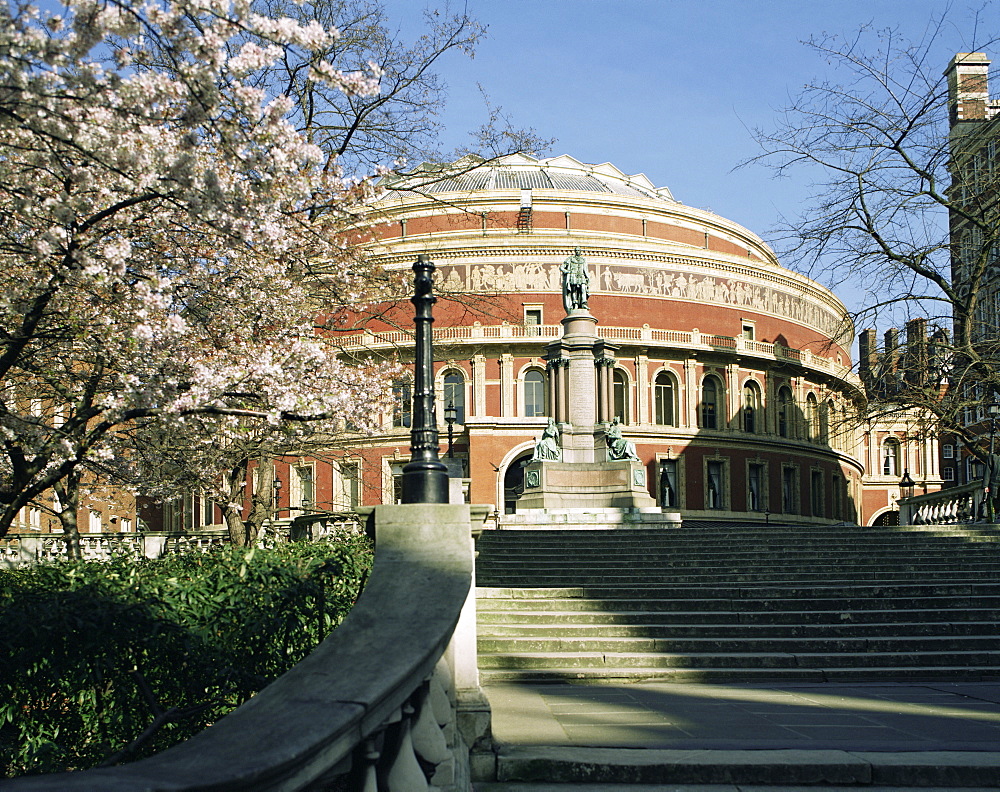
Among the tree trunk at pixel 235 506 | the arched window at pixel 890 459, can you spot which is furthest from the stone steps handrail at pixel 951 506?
the arched window at pixel 890 459

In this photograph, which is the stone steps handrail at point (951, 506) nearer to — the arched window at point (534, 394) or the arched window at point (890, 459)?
the arched window at point (534, 394)

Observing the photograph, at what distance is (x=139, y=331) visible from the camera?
853 cm

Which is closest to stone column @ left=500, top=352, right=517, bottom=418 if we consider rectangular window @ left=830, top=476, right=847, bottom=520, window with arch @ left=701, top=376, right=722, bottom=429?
window with arch @ left=701, top=376, right=722, bottom=429

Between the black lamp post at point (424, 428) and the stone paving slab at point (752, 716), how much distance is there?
73.4 inches

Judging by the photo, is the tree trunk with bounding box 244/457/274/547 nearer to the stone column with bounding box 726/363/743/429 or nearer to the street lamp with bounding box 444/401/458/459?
the street lamp with bounding box 444/401/458/459

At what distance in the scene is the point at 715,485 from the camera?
174 ft

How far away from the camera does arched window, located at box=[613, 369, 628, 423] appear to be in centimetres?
5088

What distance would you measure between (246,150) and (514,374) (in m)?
43.5

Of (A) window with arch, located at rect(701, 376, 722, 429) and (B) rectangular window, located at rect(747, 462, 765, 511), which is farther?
(B) rectangular window, located at rect(747, 462, 765, 511)

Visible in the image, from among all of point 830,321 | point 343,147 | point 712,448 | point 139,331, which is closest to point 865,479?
point 830,321

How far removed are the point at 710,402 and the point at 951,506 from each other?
2737 centimetres

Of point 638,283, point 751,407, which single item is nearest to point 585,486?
point 638,283

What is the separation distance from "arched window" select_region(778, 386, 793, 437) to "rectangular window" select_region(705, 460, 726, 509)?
5.68 meters

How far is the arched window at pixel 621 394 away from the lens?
50.9 meters
